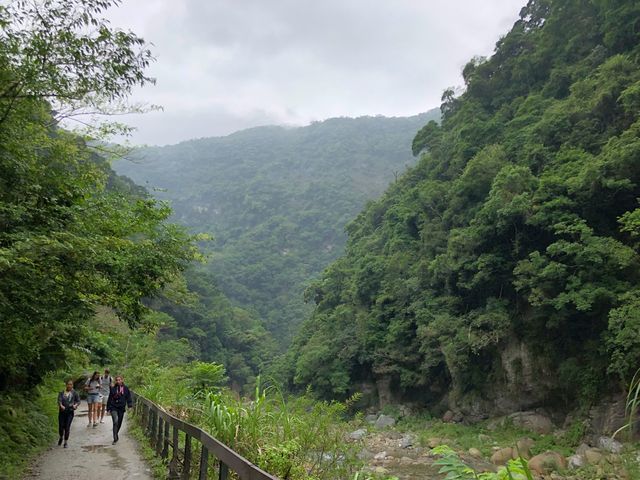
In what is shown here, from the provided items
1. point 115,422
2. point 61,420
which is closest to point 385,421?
point 115,422

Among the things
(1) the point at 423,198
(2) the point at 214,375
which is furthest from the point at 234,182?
(2) the point at 214,375

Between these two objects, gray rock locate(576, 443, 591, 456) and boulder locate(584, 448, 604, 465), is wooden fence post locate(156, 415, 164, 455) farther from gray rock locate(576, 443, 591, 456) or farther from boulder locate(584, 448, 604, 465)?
gray rock locate(576, 443, 591, 456)

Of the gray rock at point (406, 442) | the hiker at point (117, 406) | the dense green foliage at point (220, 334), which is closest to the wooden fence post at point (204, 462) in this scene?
the hiker at point (117, 406)

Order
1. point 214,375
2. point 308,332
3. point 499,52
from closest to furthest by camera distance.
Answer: point 214,375 < point 499,52 < point 308,332

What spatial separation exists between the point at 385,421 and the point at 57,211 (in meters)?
29.0

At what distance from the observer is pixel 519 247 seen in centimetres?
2531

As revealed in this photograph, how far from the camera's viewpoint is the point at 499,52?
4031cm

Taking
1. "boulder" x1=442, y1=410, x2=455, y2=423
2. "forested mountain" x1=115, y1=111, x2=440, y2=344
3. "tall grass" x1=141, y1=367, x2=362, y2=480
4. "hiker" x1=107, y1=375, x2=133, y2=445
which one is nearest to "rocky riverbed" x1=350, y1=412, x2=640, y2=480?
"boulder" x1=442, y1=410, x2=455, y2=423

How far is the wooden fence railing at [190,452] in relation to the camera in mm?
3719

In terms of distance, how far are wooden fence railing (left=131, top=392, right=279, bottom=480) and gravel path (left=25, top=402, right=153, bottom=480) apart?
44cm

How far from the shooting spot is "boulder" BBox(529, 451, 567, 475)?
1708 centimetres

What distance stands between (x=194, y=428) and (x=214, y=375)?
651 cm

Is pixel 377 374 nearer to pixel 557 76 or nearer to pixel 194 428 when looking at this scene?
pixel 557 76

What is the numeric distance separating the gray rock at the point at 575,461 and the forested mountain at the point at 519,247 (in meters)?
3.64
